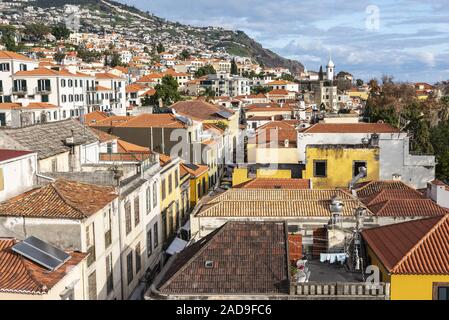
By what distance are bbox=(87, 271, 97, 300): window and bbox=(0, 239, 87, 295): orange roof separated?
161cm

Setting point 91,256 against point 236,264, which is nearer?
point 236,264

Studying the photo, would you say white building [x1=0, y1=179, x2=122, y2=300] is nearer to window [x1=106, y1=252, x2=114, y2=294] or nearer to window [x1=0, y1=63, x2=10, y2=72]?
window [x1=106, y1=252, x2=114, y2=294]

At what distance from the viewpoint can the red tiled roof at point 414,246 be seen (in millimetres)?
13578

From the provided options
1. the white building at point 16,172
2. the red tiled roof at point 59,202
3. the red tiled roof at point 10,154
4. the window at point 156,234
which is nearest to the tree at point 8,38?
the window at point 156,234

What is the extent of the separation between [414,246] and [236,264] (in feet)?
15.6

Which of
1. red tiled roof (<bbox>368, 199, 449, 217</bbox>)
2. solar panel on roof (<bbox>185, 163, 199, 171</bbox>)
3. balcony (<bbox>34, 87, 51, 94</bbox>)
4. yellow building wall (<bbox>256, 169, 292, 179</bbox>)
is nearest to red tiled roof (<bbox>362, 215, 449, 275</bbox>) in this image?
red tiled roof (<bbox>368, 199, 449, 217</bbox>)

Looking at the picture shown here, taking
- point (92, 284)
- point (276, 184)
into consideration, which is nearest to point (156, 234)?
point (276, 184)

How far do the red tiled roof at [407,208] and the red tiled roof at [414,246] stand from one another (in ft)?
10.9

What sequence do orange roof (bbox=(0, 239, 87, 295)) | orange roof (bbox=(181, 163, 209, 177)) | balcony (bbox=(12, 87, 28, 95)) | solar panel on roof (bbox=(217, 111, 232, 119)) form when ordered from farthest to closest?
1. balcony (bbox=(12, 87, 28, 95))
2. solar panel on roof (bbox=(217, 111, 232, 119))
3. orange roof (bbox=(181, 163, 209, 177))
4. orange roof (bbox=(0, 239, 87, 295))

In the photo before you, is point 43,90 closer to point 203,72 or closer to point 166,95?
point 166,95

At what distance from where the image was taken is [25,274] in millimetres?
12312

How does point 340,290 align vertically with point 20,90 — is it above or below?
below

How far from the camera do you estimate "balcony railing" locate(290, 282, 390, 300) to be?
40.7ft

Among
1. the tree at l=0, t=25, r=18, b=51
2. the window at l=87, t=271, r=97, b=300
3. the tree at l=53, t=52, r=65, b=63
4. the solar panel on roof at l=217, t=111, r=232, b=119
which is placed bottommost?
the window at l=87, t=271, r=97, b=300
